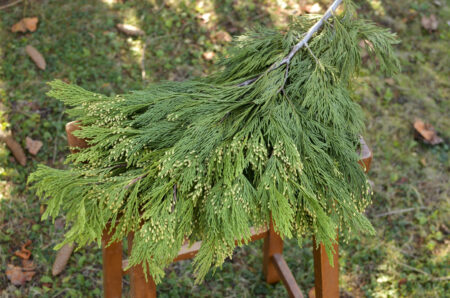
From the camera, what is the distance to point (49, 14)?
12.8 ft

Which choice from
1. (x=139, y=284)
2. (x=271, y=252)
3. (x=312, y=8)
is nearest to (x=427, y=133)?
(x=312, y=8)

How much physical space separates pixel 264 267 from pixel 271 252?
0.20m

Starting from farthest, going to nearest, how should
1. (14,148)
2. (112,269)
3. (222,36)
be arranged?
(222,36) → (14,148) → (112,269)

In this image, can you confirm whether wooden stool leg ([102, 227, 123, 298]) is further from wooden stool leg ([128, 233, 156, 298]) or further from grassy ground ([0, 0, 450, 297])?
grassy ground ([0, 0, 450, 297])

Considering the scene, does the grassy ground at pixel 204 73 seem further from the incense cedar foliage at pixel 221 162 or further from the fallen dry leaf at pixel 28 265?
the incense cedar foliage at pixel 221 162

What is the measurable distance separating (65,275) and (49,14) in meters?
2.37

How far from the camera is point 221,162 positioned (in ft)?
4.80

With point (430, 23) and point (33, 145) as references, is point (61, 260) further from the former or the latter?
point (430, 23)

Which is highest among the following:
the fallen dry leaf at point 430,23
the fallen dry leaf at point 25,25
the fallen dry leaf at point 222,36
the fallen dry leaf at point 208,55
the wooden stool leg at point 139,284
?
the fallen dry leaf at point 25,25

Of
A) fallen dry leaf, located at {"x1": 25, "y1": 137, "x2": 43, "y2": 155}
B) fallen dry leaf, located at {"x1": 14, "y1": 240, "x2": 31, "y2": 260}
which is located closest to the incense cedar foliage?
fallen dry leaf, located at {"x1": 14, "y1": 240, "x2": 31, "y2": 260}

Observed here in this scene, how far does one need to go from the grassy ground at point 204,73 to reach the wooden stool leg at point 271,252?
0.09 metres

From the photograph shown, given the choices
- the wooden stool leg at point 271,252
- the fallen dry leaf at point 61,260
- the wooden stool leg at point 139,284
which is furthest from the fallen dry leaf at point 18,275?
the wooden stool leg at point 271,252

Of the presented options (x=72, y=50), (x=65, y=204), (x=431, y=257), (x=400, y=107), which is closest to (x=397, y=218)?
(x=431, y=257)

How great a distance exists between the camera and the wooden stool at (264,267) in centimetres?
171
